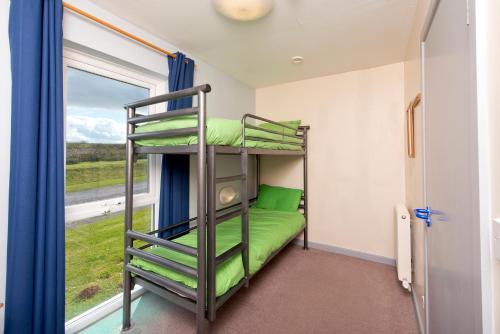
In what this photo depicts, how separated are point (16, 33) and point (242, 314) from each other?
2.44m

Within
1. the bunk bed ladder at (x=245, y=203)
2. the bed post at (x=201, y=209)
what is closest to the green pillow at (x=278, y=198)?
the bunk bed ladder at (x=245, y=203)

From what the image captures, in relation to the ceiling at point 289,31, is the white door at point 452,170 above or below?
below

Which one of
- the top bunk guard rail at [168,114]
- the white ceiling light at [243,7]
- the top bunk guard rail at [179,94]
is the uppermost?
the white ceiling light at [243,7]

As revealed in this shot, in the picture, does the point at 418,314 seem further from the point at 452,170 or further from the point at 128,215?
the point at 128,215

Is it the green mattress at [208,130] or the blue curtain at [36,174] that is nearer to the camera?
the blue curtain at [36,174]

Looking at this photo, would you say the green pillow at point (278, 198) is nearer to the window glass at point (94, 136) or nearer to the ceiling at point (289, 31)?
the ceiling at point (289, 31)

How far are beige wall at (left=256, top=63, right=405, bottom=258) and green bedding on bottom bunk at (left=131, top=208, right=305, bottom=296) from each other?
563 millimetres

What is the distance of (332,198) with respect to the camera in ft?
9.76

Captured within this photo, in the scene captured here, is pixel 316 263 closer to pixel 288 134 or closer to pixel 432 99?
pixel 288 134

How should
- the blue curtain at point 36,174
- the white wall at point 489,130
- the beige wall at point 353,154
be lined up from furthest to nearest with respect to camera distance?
the beige wall at point 353,154 → the blue curtain at point 36,174 → the white wall at point 489,130

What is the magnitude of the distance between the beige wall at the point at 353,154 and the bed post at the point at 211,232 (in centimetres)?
214

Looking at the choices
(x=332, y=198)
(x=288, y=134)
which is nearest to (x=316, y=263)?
(x=332, y=198)

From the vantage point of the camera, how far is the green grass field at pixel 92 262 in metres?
1.67

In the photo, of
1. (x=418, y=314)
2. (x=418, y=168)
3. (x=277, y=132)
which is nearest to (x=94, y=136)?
(x=277, y=132)
